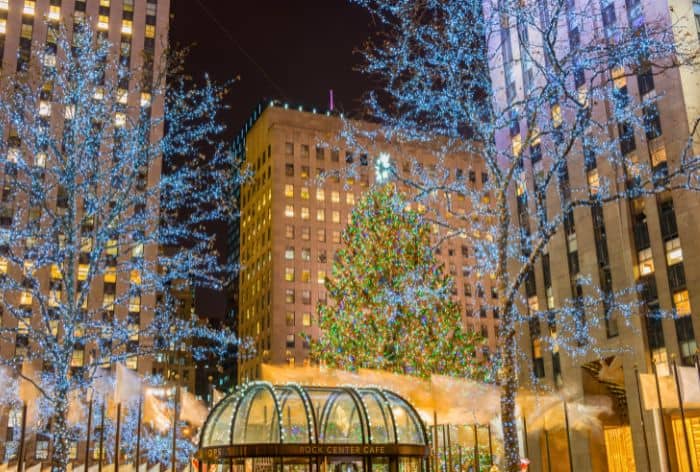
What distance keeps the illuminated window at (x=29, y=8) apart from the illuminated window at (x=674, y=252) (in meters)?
75.8

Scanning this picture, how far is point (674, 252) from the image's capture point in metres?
41.6

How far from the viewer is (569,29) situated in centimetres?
4938

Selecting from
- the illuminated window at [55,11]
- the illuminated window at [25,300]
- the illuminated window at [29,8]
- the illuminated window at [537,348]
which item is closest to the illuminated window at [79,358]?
the illuminated window at [25,300]

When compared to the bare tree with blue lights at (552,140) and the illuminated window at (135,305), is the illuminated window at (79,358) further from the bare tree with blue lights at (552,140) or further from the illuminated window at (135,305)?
the bare tree with blue lights at (552,140)

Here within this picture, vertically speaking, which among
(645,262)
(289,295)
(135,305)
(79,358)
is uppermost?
(289,295)

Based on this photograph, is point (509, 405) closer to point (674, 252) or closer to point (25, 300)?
point (674, 252)

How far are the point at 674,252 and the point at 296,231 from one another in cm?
6453

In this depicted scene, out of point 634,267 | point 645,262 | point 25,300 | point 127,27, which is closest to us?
point 645,262

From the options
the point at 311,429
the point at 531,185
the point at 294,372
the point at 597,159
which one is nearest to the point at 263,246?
the point at 294,372

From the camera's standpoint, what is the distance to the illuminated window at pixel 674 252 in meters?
41.2

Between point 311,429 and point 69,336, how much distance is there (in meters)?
8.41

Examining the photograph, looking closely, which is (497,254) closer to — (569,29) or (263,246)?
(569,29)

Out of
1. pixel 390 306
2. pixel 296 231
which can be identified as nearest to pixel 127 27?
pixel 296 231

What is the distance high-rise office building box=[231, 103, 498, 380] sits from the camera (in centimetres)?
9744
